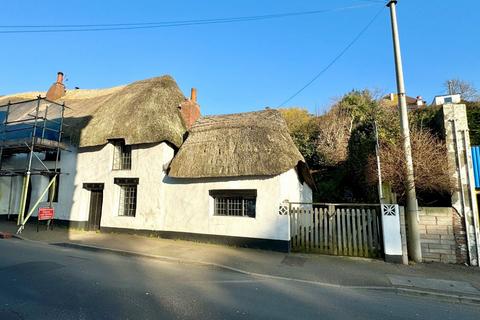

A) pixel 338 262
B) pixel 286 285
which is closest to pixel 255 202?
pixel 338 262

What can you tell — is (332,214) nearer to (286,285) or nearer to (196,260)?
A: (286,285)

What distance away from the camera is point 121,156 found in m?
15.4

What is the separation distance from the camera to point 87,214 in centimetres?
1550

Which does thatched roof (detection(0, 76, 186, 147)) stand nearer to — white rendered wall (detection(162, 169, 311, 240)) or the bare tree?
white rendered wall (detection(162, 169, 311, 240))

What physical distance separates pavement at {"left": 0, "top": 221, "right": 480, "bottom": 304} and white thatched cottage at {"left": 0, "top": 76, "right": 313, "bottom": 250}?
1.10m

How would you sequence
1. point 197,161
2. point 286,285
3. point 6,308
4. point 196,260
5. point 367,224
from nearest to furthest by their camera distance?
point 6,308 → point 286,285 → point 196,260 → point 367,224 → point 197,161

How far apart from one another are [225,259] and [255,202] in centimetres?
303

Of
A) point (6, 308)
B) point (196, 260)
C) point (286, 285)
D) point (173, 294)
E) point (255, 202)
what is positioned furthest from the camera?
point (255, 202)

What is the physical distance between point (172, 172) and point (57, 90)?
1853 centimetres

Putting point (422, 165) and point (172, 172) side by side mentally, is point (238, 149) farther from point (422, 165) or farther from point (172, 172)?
point (422, 165)

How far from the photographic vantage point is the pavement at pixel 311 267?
7320 mm

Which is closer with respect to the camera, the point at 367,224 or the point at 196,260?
the point at 196,260

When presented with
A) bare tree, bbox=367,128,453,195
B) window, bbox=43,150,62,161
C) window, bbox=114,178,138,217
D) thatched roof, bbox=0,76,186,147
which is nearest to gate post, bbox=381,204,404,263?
bare tree, bbox=367,128,453,195

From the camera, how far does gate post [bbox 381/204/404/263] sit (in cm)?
953
